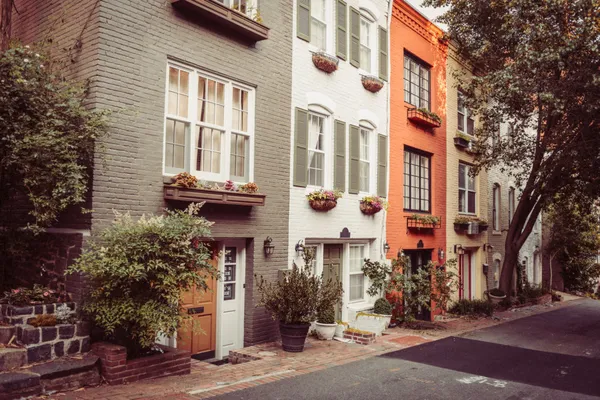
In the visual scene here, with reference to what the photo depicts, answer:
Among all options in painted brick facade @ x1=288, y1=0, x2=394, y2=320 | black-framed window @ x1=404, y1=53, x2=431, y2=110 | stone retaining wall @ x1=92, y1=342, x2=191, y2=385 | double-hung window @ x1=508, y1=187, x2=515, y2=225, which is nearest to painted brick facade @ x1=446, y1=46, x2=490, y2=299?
black-framed window @ x1=404, y1=53, x2=431, y2=110

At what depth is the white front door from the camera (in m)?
9.95

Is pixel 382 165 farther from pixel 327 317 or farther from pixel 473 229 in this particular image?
pixel 473 229

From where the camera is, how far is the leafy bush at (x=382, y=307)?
12828 millimetres

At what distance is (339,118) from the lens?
1266 centimetres

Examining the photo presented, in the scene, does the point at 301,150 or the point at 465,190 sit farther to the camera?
the point at 465,190

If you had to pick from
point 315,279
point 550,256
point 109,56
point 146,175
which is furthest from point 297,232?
point 550,256

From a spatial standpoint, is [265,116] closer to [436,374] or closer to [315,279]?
[315,279]

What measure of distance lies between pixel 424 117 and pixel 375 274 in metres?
5.14

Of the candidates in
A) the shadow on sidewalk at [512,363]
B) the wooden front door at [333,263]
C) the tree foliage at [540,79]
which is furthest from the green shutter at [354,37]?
the shadow on sidewalk at [512,363]

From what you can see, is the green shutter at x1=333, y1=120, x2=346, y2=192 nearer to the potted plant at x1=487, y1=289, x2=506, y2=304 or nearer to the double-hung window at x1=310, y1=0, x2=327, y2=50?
the double-hung window at x1=310, y1=0, x2=327, y2=50

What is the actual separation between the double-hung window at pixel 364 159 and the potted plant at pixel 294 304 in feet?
14.3

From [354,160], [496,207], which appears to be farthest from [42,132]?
[496,207]

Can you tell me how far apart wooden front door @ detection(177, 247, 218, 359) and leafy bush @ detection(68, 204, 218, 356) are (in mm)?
1898

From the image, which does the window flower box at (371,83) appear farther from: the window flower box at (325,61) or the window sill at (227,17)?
the window sill at (227,17)
